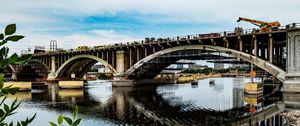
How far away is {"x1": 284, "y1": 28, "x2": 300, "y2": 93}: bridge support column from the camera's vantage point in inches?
2030

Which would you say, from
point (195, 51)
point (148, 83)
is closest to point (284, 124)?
point (195, 51)

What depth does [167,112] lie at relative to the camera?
1657 inches

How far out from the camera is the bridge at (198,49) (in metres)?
53.1

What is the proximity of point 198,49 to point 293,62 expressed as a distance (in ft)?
76.3

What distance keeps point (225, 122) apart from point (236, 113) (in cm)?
643

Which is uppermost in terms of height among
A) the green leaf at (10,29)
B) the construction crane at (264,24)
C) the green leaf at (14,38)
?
the construction crane at (264,24)

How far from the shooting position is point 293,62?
172 ft

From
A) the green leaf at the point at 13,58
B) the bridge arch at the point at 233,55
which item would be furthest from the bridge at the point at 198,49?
the green leaf at the point at 13,58

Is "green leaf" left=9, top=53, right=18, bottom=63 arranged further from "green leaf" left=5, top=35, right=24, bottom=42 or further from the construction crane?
the construction crane

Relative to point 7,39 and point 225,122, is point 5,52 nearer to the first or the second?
point 7,39

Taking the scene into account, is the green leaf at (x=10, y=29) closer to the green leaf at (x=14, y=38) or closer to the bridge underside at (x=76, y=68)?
the green leaf at (x=14, y=38)

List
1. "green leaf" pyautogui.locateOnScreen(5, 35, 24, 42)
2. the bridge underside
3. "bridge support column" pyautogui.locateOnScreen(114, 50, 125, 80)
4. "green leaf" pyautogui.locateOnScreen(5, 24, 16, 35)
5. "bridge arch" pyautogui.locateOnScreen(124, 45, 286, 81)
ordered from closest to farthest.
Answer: "green leaf" pyautogui.locateOnScreen(5, 24, 16, 35) < "green leaf" pyautogui.locateOnScreen(5, 35, 24, 42) < "bridge arch" pyautogui.locateOnScreen(124, 45, 286, 81) < "bridge support column" pyautogui.locateOnScreen(114, 50, 125, 80) < the bridge underside

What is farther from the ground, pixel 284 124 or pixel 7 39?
pixel 7 39

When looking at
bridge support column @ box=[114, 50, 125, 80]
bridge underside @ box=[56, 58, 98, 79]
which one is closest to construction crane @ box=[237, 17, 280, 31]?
bridge support column @ box=[114, 50, 125, 80]
